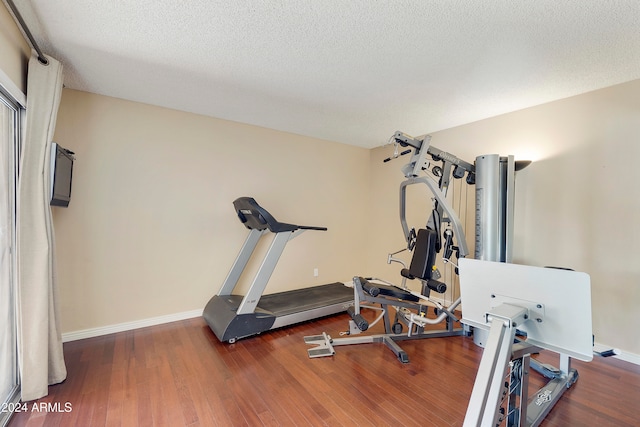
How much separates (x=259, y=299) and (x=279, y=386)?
118 cm

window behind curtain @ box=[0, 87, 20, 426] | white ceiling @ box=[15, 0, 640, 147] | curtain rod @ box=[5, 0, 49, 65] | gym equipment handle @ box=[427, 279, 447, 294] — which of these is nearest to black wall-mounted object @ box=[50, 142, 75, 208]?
window behind curtain @ box=[0, 87, 20, 426]

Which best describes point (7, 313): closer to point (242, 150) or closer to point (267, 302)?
point (267, 302)

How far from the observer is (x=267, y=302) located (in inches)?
135

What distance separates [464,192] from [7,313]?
450cm

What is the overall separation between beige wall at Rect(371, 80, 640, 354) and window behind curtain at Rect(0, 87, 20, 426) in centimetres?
447

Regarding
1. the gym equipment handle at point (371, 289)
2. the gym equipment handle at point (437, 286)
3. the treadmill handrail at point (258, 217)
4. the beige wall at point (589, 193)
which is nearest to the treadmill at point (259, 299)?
the treadmill handrail at point (258, 217)

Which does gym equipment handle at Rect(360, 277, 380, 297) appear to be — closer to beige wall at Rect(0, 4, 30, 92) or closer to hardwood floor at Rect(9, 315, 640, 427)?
hardwood floor at Rect(9, 315, 640, 427)

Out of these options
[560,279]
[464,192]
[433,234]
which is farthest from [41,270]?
[464,192]

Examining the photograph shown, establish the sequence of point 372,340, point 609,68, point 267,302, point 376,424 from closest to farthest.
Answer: point 376,424 → point 609,68 → point 372,340 → point 267,302

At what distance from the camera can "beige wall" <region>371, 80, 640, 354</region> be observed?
8.03 feet

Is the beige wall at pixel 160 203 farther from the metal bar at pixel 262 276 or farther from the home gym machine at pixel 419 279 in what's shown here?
the home gym machine at pixel 419 279

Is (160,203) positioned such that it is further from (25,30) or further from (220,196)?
(25,30)

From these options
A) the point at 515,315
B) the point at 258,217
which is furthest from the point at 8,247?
the point at 515,315

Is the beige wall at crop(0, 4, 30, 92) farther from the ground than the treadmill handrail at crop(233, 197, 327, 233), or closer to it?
farther from the ground
